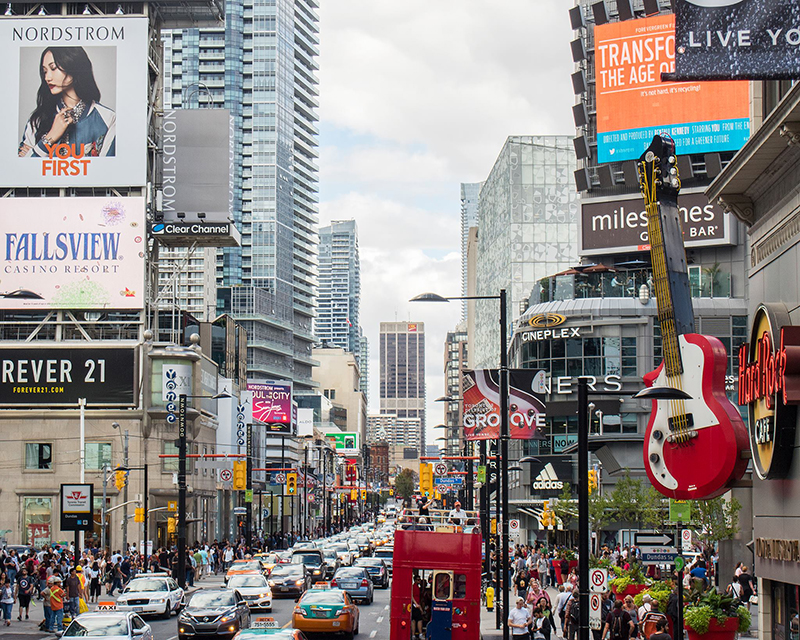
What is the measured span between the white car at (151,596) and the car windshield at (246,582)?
6.40 ft

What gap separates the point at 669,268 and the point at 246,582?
19.6 meters

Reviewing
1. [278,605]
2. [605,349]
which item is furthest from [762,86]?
[605,349]

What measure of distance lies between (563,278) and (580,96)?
48.2 feet

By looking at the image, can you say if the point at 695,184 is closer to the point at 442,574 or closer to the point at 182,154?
the point at 182,154

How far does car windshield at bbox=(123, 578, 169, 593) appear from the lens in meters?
41.1

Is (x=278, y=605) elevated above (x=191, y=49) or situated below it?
below

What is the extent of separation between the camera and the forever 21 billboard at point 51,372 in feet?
259

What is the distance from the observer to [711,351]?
26.3 meters

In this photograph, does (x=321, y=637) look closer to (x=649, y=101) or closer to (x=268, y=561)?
(x=268, y=561)

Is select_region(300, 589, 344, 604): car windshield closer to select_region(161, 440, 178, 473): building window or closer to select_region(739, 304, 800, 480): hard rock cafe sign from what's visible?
select_region(739, 304, 800, 480): hard rock cafe sign

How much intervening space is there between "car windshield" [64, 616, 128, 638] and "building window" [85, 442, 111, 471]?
54.3 metres

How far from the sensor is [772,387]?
19.6m

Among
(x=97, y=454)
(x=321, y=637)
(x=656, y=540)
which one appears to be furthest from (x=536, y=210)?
(x=656, y=540)

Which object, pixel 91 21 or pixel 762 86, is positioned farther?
pixel 91 21
